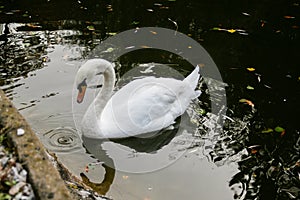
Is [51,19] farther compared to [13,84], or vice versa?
[51,19]

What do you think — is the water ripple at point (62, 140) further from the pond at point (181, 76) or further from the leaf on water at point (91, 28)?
the leaf on water at point (91, 28)

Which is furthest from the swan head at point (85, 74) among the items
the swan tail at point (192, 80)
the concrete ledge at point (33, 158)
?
the concrete ledge at point (33, 158)

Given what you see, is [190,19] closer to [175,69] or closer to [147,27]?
[147,27]

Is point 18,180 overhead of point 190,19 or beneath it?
overhead

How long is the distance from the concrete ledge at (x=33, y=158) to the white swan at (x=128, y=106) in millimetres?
1708

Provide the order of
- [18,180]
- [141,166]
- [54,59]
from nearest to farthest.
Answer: [18,180], [141,166], [54,59]

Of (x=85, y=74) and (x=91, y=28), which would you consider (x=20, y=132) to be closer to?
(x=85, y=74)

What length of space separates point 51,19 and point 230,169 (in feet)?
15.4

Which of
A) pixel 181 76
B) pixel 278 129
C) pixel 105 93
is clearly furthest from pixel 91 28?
pixel 278 129

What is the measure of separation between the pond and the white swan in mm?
156

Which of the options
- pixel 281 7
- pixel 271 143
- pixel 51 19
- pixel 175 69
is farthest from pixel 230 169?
pixel 281 7

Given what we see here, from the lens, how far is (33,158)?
95.2 inches

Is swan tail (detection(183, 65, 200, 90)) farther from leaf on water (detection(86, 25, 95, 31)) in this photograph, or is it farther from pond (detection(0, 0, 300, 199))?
leaf on water (detection(86, 25, 95, 31))

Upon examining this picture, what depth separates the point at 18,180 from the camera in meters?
2.33
